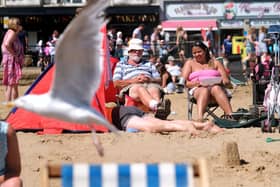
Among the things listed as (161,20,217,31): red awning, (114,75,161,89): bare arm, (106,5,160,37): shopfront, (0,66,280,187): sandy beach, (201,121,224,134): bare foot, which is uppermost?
(106,5,160,37): shopfront

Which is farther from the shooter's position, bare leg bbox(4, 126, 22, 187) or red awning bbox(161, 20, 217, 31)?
red awning bbox(161, 20, 217, 31)

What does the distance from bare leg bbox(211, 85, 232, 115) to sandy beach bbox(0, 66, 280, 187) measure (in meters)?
0.72

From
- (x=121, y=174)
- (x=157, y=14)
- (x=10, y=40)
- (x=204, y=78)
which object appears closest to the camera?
(x=121, y=174)

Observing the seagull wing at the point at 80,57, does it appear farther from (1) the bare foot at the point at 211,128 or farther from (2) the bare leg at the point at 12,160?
(1) the bare foot at the point at 211,128

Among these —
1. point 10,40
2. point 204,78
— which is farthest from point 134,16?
point 204,78

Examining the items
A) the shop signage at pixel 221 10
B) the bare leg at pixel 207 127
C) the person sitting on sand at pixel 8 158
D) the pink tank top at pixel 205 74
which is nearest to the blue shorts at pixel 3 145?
the person sitting on sand at pixel 8 158

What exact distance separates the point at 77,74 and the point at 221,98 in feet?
18.8

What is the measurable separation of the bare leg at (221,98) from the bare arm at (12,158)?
17.0ft

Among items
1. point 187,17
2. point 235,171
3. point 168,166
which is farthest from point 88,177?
point 187,17

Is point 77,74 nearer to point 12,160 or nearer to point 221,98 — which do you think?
point 12,160

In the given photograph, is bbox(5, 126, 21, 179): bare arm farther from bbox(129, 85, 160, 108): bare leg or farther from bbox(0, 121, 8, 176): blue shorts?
bbox(129, 85, 160, 108): bare leg

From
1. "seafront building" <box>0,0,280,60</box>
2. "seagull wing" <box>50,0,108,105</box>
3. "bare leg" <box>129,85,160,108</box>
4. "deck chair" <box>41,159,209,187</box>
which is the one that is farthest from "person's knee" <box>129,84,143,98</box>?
"seafront building" <box>0,0,280,60</box>

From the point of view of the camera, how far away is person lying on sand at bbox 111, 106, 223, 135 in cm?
823

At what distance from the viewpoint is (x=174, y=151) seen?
23.8ft
